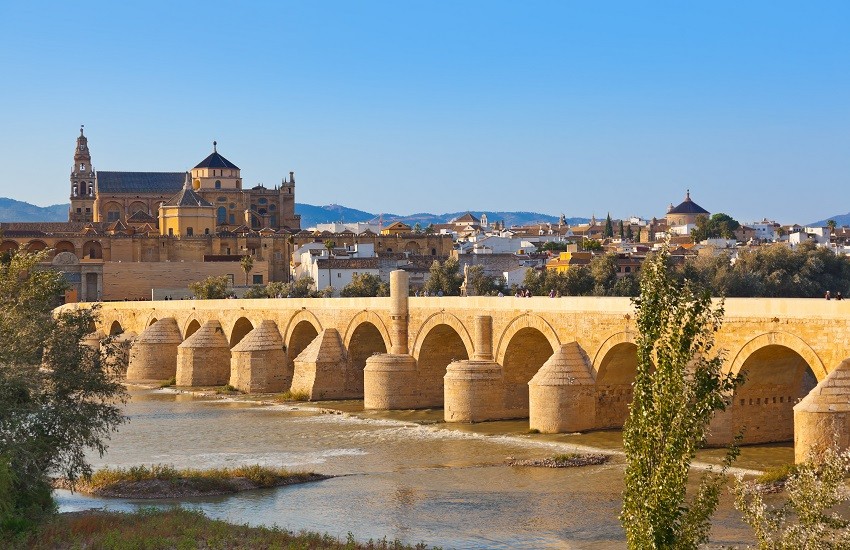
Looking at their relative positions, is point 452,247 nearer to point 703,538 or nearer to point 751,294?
point 751,294

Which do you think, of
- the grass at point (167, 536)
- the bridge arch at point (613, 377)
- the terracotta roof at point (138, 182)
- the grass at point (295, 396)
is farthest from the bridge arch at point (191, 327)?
the terracotta roof at point (138, 182)

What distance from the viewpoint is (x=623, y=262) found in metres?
66.4

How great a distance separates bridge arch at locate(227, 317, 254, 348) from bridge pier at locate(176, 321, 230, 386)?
58 centimetres

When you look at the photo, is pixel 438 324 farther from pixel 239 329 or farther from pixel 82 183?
pixel 82 183

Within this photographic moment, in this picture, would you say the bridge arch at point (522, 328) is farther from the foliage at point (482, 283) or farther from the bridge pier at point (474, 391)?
the foliage at point (482, 283)

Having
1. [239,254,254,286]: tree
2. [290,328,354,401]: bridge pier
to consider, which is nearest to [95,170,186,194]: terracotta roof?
[239,254,254,286]: tree

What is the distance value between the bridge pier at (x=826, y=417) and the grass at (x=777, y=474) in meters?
0.25

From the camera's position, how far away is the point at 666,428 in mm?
12250

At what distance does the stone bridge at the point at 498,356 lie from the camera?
2123 cm

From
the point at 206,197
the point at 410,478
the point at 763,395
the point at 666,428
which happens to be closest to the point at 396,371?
the point at 410,478

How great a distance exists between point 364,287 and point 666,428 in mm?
50887

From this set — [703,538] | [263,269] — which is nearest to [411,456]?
[703,538]

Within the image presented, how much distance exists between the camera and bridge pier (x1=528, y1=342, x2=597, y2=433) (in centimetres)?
2609

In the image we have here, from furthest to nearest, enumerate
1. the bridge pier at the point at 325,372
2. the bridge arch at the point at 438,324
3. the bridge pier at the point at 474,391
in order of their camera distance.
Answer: the bridge pier at the point at 325,372 < the bridge arch at the point at 438,324 < the bridge pier at the point at 474,391
